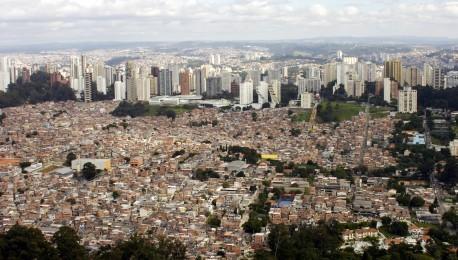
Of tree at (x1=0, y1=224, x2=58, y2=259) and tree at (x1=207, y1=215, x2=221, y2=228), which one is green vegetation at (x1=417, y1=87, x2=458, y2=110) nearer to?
tree at (x1=207, y1=215, x2=221, y2=228)

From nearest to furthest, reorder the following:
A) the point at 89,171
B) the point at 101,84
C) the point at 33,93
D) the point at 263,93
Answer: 1. the point at 89,171
2. the point at 263,93
3. the point at 33,93
4. the point at 101,84

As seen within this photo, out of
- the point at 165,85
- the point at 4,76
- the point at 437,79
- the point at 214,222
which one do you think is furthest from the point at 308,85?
the point at 214,222

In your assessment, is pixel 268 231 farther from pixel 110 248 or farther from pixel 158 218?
pixel 110 248

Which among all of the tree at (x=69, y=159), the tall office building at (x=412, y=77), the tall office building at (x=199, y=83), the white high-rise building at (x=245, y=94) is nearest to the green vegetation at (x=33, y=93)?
the tall office building at (x=199, y=83)

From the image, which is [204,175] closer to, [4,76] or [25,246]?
[25,246]

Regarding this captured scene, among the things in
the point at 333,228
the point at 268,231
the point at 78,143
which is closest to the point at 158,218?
the point at 268,231

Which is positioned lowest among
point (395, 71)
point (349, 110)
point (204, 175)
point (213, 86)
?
point (204, 175)

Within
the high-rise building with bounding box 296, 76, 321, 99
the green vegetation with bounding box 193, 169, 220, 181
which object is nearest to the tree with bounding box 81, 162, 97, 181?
the green vegetation with bounding box 193, 169, 220, 181
